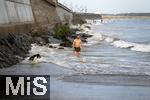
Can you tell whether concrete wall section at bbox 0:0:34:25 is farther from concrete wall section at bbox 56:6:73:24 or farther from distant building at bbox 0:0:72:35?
concrete wall section at bbox 56:6:73:24

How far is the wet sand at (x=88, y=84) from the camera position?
43.7 ft

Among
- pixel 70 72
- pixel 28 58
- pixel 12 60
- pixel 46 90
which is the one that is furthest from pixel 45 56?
pixel 46 90

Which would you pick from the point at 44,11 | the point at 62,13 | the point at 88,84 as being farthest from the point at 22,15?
the point at 62,13

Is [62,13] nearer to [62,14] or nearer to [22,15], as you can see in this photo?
[62,14]

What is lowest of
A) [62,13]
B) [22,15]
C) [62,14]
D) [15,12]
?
[62,14]

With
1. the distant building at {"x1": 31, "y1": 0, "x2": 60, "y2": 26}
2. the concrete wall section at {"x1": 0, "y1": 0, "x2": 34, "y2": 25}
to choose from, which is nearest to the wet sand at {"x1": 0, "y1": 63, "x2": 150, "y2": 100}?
the concrete wall section at {"x1": 0, "y1": 0, "x2": 34, "y2": 25}

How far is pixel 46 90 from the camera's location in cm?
1388

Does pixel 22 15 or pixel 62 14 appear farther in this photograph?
pixel 62 14

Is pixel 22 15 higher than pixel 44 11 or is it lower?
higher

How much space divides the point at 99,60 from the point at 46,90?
1024 cm

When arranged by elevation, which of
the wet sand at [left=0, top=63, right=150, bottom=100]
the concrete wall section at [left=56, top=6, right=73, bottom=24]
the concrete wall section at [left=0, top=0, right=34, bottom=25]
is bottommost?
the concrete wall section at [left=56, top=6, right=73, bottom=24]

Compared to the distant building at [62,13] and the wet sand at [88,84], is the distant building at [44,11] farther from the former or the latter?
the wet sand at [88,84]

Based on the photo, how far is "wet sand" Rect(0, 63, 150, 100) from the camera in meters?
13.3

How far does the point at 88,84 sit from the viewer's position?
15.5 m
